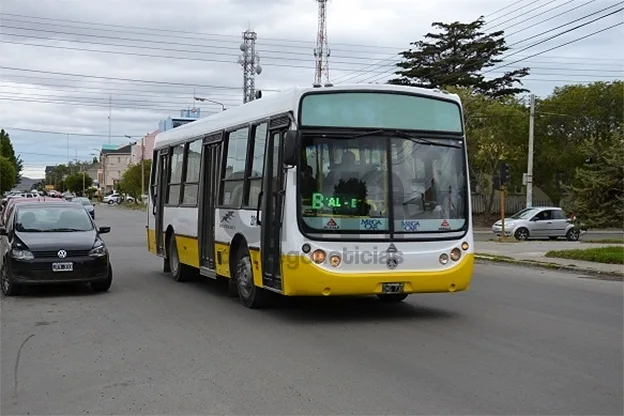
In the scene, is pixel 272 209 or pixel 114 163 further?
pixel 114 163

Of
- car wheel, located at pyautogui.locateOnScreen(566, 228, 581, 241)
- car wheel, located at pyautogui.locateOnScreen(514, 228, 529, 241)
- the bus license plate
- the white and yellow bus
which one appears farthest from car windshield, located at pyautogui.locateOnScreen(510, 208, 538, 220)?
the bus license plate

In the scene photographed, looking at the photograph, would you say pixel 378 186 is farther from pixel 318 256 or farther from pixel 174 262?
pixel 174 262

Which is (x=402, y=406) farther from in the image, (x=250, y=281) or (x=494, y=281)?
(x=494, y=281)

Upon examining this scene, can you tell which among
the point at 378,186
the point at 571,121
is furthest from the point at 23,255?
the point at 571,121

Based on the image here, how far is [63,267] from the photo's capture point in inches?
519

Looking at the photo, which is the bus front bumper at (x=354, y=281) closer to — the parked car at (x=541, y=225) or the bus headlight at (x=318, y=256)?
the bus headlight at (x=318, y=256)

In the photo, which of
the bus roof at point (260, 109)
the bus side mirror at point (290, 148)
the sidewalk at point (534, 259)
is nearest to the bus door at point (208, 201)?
the bus roof at point (260, 109)

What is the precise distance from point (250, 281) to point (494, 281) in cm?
701

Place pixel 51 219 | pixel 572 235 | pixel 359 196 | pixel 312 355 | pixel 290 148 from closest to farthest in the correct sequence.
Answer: pixel 312 355 → pixel 290 148 → pixel 359 196 → pixel 51 219 → pixel 572 235

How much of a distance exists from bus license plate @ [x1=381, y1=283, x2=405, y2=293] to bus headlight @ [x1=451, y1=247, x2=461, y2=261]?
84cm

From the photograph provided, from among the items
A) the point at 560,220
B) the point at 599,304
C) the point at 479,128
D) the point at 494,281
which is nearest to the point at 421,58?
the point at 479,128

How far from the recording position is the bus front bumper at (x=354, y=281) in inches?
397

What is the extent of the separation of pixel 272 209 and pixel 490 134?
38298mm

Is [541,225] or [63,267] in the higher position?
[63,267]
